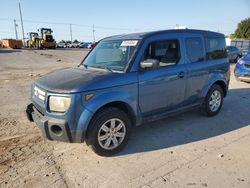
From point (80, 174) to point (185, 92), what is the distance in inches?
102

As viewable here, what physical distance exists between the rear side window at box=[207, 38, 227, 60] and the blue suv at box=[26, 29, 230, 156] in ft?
0.08

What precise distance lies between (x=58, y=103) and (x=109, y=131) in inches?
35.7

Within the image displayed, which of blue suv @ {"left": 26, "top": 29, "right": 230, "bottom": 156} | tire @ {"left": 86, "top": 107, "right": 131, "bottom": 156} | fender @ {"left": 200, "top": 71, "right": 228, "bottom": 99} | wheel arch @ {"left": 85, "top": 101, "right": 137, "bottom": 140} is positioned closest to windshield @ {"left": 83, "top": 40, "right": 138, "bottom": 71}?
blue suv @ {"left": 26, "top": 29, "right": 230, "bottom": 156}

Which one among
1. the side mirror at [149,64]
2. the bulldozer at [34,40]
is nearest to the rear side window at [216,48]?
the side mirror at [149,64]

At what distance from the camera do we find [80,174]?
134 inches

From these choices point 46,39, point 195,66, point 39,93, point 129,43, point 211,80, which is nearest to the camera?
point 39,93

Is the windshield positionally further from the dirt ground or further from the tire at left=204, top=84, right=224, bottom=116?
the tire at left=204, top=84, right=224, bottom=116

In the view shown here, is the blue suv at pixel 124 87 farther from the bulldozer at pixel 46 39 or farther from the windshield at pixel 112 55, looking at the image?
the bulldozer at pixel 46 39

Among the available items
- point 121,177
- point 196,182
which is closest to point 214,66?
point 196,182

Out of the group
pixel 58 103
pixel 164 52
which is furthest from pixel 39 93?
pixel 164 52

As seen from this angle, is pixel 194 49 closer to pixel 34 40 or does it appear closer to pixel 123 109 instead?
pixel 123 109

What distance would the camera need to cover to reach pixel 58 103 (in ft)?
11.5

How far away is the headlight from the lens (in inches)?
136

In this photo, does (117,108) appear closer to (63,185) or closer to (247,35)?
(63,185)
